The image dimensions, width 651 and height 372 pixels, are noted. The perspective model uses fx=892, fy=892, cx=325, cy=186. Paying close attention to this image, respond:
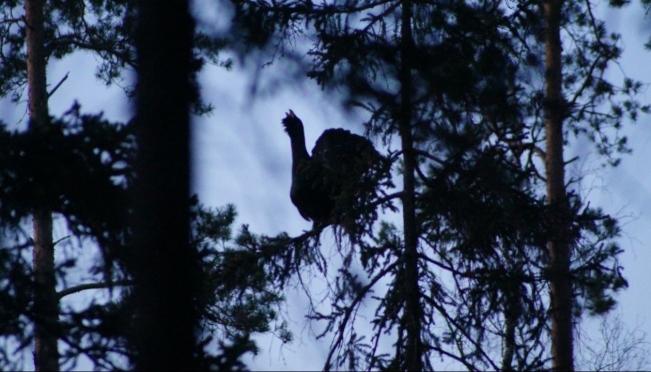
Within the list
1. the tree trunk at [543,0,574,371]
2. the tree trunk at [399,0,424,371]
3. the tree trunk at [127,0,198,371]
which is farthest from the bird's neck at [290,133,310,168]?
the tree trunk at [127,0,198,371]

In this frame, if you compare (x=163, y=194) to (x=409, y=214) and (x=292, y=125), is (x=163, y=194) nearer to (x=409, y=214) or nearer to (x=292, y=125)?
(x=409, y=214)

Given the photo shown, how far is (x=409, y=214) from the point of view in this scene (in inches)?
268

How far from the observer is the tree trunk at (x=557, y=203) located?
688cm

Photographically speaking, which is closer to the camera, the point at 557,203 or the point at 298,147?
the point at 557,203

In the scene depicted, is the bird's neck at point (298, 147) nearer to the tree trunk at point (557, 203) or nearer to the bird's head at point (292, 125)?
the bird's head at point (292, 125)

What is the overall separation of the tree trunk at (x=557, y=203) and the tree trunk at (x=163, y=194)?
131 inches

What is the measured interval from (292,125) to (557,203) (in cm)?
276

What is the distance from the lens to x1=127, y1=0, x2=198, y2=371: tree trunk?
3875mm

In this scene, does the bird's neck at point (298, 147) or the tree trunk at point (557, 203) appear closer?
the tree trunk at point (557, 203)

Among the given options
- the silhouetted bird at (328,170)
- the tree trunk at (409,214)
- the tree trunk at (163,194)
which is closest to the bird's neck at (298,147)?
the silhouetted bird at (328,170)

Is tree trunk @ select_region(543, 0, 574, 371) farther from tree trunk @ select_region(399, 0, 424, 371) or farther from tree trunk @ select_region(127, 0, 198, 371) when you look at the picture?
tree trunk @ select_region(127, 0, 198, 371)

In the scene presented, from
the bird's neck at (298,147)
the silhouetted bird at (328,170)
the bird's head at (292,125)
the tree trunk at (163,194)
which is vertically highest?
the bird's head at (292,125)

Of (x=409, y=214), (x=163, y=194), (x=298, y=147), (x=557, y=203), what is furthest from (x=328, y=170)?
(x=163, y=194)

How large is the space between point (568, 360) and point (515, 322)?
24.6 inches
